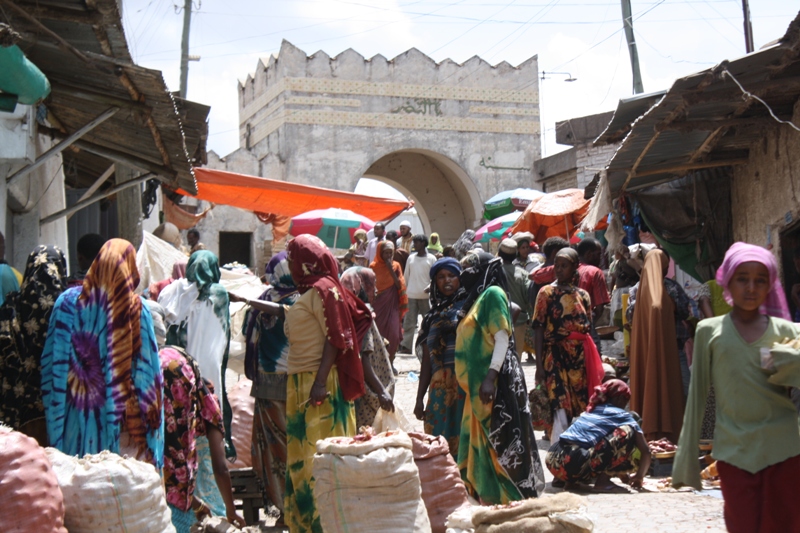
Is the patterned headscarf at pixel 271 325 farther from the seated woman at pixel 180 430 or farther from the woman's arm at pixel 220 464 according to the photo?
the seated woman at pixel 180 430

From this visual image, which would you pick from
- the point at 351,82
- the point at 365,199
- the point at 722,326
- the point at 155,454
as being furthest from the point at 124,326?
the point at 351,82

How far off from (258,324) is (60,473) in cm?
221

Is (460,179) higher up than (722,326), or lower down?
higher up

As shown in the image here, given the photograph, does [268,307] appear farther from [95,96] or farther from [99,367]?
[95,96]

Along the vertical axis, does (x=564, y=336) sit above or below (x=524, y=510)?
above

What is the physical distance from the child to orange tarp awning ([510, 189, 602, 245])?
36.7 ft

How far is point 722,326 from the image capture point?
397 cm

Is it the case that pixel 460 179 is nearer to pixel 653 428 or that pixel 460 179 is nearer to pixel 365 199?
pixel 365 199

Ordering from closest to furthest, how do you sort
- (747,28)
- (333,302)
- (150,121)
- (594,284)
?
1. (333,302)
2. (150,121)
3. (594,284)
4. (747,28)

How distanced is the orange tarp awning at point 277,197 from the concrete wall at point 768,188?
27.0ft

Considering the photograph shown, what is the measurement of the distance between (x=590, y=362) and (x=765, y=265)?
3518 mm

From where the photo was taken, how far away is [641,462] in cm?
671

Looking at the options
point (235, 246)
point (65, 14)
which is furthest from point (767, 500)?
point (235, 246)

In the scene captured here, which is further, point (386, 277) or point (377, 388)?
point (386, 277)
